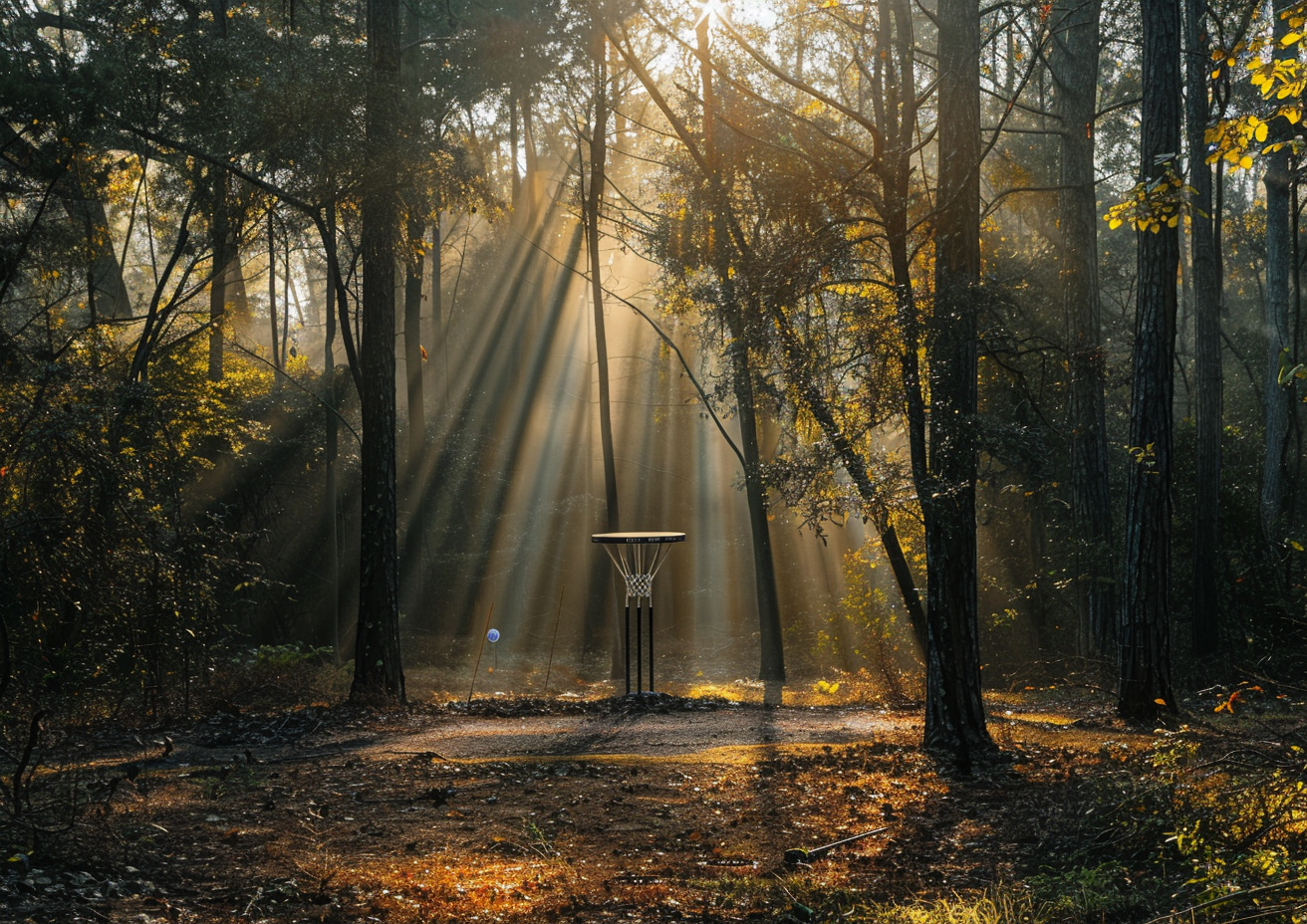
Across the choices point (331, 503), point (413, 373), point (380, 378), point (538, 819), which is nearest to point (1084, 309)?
point (380, 378)

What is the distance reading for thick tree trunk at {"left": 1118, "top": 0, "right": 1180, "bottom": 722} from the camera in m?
9.69

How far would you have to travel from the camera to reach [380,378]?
12.6m

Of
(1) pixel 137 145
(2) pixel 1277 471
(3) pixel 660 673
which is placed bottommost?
(3) pixel 660 673

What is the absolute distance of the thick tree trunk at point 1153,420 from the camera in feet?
31.8

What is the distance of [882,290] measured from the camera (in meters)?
10.5

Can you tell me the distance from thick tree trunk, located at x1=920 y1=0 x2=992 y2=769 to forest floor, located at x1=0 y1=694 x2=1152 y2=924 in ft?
1.87

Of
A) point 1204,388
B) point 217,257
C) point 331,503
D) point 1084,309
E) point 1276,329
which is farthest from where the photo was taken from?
point 331,503

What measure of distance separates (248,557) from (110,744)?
1441 cm

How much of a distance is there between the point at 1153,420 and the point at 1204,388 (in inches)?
273

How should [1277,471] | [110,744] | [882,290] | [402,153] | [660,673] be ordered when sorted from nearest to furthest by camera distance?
[110,744] → [882,290] → [402,153] → [1277,471] → [660,673]

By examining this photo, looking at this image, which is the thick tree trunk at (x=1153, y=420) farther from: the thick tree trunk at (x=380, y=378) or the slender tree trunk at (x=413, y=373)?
the slender tree trunk at (x=413, y=373)

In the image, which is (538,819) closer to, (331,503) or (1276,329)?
(331,503)

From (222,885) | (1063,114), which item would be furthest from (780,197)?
(222,885)

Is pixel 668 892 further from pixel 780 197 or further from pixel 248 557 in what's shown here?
pixel 248 557
